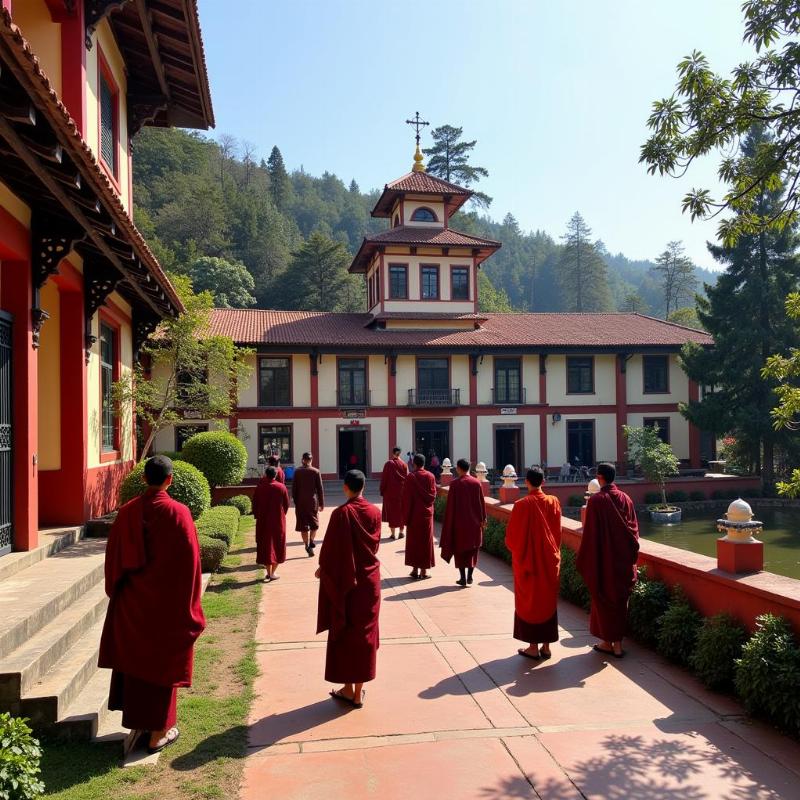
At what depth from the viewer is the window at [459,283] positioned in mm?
29953

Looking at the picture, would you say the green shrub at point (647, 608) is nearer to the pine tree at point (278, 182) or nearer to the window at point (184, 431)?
the window at point (184, 431)

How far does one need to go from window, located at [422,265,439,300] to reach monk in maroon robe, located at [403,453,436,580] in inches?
807

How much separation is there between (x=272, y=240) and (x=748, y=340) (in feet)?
138

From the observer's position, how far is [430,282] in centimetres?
2972

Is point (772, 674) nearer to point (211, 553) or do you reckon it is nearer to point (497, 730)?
point (497, 730)

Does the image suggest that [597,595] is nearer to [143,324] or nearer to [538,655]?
[538,655]

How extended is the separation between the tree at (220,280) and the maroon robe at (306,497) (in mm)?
36262

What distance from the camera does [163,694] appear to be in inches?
169

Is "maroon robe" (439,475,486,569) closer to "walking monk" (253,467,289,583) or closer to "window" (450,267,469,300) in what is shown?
"walking monk" (253,467,289,583)

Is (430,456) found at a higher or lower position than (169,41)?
lower

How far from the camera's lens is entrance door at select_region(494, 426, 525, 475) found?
96.5 ft

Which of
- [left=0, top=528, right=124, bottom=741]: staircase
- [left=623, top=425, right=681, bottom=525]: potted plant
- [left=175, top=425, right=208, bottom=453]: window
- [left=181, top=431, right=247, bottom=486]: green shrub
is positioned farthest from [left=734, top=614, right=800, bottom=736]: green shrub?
[left=175, top=425, right=208, bottom=453]: window

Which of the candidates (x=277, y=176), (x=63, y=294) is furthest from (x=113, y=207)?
(x=277, y=176)

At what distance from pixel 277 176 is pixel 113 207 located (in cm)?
7982
